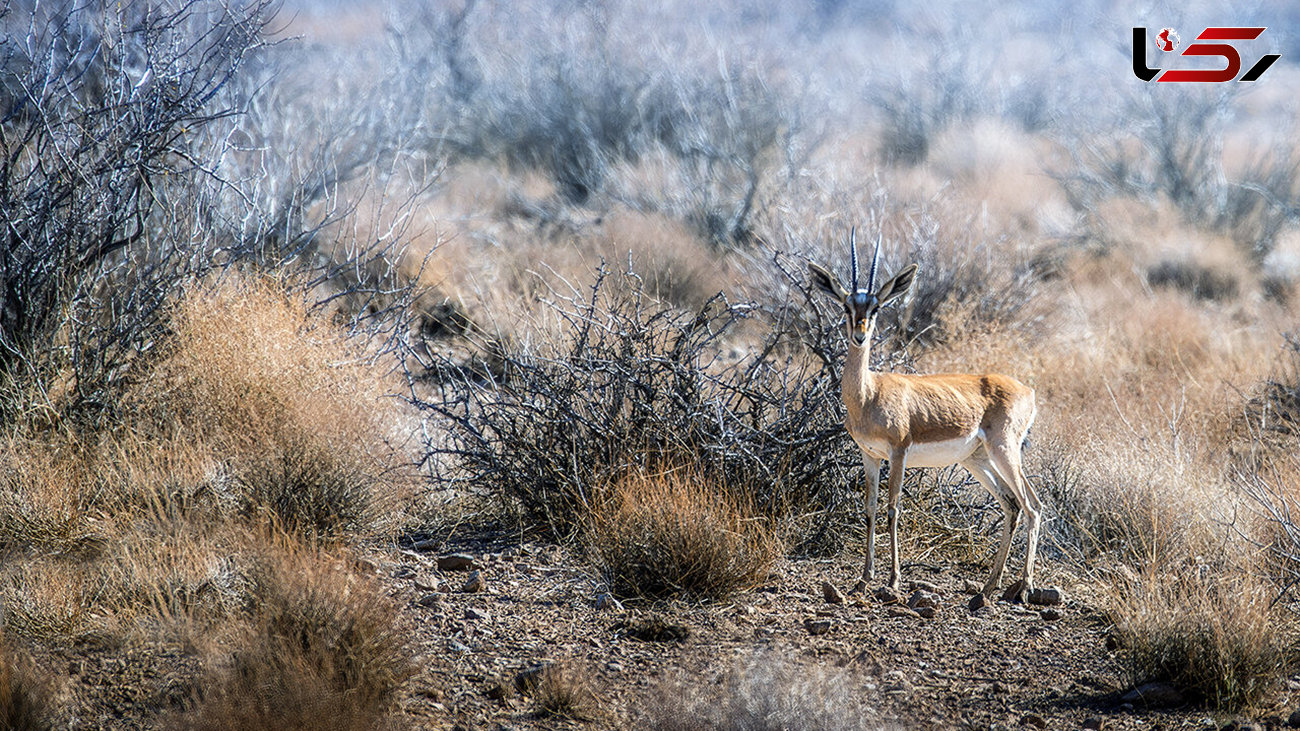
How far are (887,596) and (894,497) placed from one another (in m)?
0.50

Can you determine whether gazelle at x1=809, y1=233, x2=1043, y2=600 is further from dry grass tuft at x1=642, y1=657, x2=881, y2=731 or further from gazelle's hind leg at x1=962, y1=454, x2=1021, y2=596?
dry grass tuft at x1=642, y1=657, x2=881, y2=731

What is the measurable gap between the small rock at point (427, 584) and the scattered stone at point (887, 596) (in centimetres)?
208

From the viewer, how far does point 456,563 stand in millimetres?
6066

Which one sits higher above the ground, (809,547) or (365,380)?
(365,380)

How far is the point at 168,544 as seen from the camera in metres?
5.62

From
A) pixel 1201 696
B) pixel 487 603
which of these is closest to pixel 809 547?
pixel 487 603

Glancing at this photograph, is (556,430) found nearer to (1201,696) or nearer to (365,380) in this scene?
(365,380)

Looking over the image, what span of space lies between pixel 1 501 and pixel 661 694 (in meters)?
3.90

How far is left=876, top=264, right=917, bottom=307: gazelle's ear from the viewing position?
5246 mm

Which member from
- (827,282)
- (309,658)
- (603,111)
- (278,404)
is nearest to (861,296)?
(827,282)

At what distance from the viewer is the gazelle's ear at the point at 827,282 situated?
5.29 m

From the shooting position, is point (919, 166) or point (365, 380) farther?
point (919, 166)

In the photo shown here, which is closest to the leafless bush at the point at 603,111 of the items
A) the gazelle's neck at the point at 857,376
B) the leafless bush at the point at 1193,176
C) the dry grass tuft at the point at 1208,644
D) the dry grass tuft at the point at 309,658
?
the leafless bush at the point at 1193,176

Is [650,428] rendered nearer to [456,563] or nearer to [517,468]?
[517,468]
